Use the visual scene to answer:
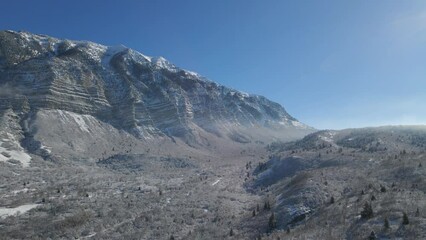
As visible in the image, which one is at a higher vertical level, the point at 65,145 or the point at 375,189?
the point at 65,145

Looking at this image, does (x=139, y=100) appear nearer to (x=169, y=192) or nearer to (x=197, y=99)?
(x=197, y=99)

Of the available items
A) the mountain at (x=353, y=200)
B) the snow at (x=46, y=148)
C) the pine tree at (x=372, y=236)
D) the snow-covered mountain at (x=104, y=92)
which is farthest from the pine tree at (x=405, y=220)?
the snow-covered mountain at (x=104, y=92)

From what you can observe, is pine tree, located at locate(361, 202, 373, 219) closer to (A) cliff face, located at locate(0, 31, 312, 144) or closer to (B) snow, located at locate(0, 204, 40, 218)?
(B) snow, located at locate(0, 204, 40, 218)

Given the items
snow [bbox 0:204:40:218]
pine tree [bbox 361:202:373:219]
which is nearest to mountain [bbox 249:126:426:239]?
pine tree [bbox 361:202:373:219]

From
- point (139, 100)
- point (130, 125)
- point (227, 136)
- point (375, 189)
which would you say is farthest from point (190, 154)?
point (375, 189)

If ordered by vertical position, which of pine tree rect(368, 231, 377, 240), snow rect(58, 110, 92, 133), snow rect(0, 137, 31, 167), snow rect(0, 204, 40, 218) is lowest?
snow rect(0, 204, 40, 218)

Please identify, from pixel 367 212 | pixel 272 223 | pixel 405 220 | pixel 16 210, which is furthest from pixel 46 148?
pixel 405 220
